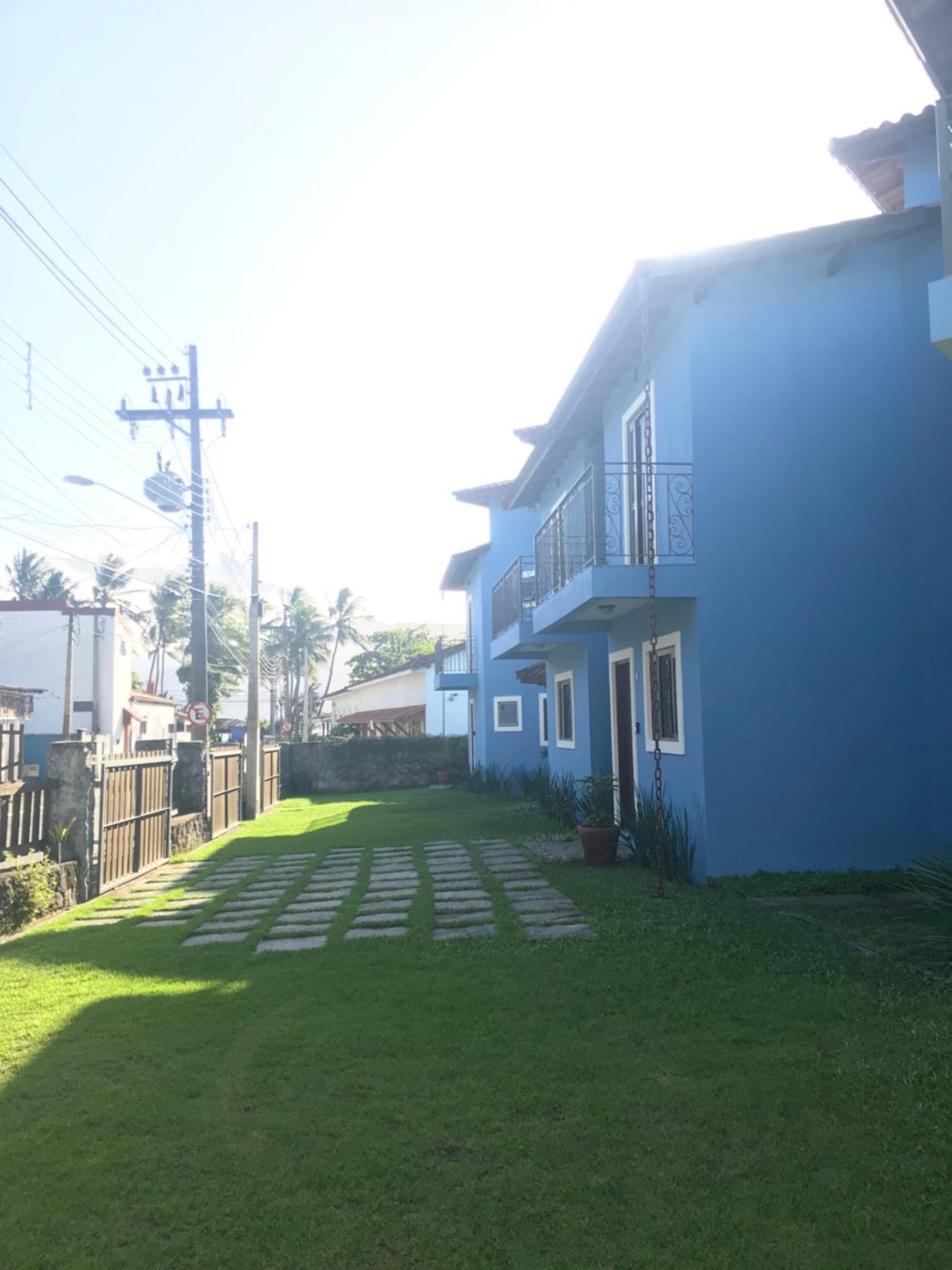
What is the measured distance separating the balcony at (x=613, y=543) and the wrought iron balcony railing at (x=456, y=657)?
12.0m

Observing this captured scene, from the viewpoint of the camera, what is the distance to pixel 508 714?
910 inches

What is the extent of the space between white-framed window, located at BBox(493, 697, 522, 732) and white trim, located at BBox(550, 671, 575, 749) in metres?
6.51

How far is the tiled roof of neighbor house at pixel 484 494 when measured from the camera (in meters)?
21.7

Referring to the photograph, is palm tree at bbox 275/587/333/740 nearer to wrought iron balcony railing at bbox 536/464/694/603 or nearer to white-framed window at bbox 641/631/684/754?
wrought iron balcony railing at bbox 536/464/694/603

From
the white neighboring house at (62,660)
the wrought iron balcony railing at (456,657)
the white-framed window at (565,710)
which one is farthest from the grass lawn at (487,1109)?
the white neighboring house at (62,660)

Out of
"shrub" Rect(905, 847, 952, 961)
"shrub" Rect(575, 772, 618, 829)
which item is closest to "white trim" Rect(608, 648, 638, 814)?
"shrub" Rect(575, 772, 618, 829)

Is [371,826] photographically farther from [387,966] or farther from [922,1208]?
[922,1208]

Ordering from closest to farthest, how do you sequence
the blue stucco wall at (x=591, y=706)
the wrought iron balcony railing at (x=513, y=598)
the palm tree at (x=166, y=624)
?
the blue stucco wall at (x=591, y=706)
the wrought iron balcony railing at (x=513, y=598)
the palm tree at (x=166, y=624)

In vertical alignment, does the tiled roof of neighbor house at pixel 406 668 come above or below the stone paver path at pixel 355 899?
above

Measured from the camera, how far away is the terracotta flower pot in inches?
381

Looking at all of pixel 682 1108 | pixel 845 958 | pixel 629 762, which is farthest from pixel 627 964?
pixel 629 762

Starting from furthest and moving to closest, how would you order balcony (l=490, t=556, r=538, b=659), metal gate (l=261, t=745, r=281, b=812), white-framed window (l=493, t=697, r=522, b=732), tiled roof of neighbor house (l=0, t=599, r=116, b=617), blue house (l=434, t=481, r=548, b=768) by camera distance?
tiled roof of neighbor house (l=0, t=599, r=116, b=617)
white-framed window (l=493, t=697, r=522, b=732)
blue house (l=434, t=481, r=548, b=768)
metal gate (l=261, t=745, r=281, b=812)
balcony (l=490, t=556, r=538, b=659)

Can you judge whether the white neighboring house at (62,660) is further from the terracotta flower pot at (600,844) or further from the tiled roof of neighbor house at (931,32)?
the tiled roof of neighbor house at (931,32)

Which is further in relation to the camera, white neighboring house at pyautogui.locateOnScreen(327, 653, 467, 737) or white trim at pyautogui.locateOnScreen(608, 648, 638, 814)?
white neighboring house at pyautogui.locateOnScreen(327, 653, 467, 737)
